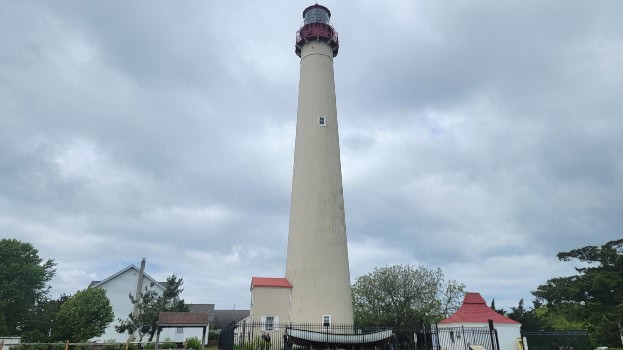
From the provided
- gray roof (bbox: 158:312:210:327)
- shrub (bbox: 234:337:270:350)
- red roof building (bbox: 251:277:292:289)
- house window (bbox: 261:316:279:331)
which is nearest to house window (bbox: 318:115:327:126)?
red roof building (bbox: 251:277:292:289)

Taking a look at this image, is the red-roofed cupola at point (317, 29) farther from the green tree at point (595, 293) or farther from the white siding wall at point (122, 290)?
the white siding wall at point (122, 290)

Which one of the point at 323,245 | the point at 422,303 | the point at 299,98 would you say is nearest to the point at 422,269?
the point at 422,303

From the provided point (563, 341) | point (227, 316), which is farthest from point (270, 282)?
point (227, 316)

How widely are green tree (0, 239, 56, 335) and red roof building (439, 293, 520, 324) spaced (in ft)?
121

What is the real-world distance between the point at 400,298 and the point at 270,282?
1641cm

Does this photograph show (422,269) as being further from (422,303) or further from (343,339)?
(343,339)

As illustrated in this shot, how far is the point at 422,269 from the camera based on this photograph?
38.4 metres

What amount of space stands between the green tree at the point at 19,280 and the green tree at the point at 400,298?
30.3 metres

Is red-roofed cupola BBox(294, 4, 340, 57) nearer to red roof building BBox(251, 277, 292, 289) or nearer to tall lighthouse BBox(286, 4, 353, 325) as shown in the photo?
→ tall lighthouse BBox(286, 4, 353, 325)

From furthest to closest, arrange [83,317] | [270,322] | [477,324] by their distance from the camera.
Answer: [83,317]
[477,324]
[270,322]

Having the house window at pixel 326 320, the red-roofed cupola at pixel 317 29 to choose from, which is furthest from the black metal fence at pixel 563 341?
the red-roofed cupola at pixel 317 29

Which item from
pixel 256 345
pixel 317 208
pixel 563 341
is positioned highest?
pixel 317 208

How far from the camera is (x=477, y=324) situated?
101 feet

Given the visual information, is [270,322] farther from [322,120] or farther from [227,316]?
[227,316]
